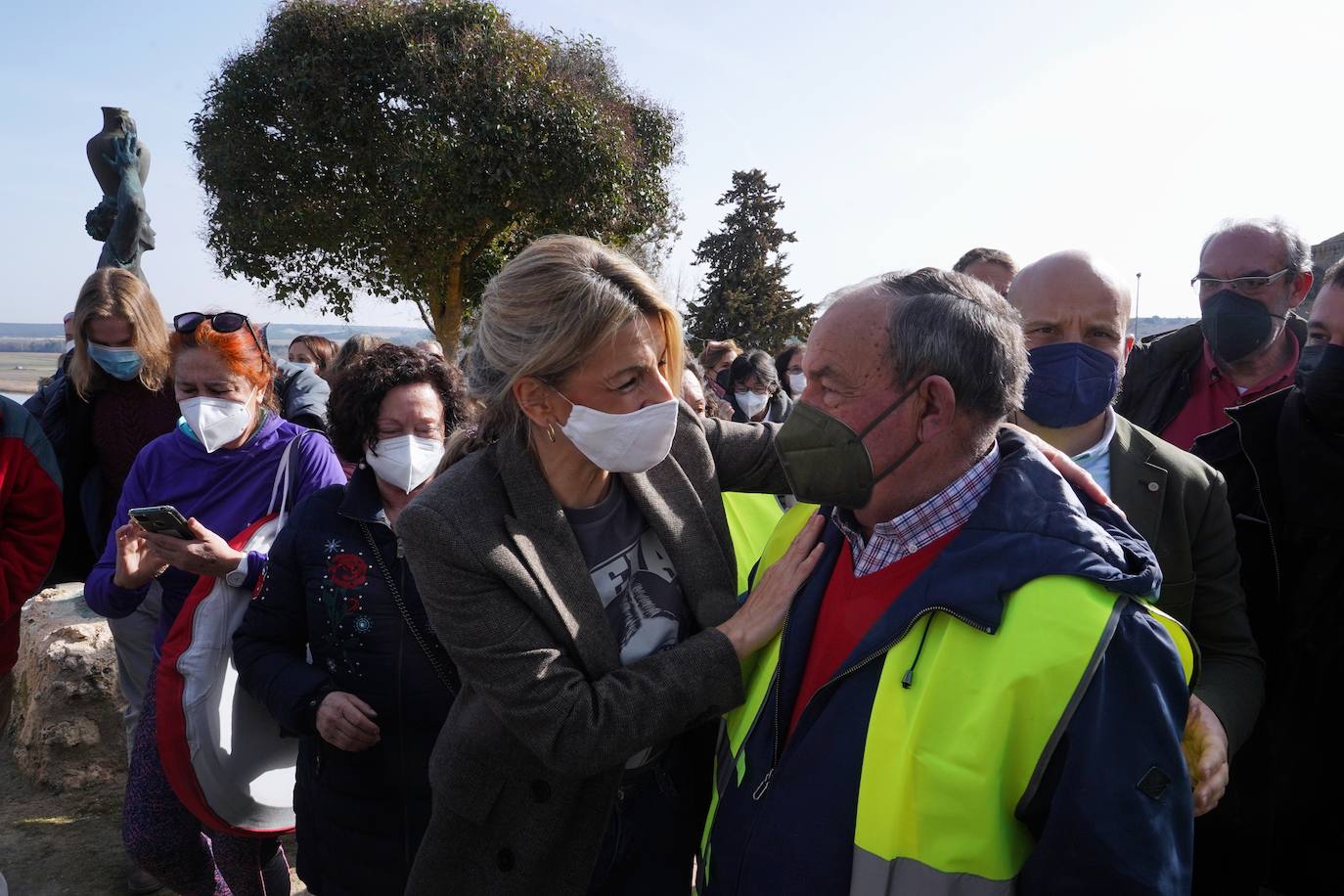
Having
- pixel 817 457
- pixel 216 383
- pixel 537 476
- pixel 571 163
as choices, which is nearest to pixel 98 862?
pixel 216 383

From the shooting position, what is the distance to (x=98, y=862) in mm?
4133

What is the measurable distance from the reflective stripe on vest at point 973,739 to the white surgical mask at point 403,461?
165 centimetres

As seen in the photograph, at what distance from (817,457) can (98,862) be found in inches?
169

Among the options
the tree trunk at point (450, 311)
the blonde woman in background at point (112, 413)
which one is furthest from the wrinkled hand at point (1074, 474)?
the tree trunk at point (450, 311)

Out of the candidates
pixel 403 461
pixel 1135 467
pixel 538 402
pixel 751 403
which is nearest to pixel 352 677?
pixel 403 461

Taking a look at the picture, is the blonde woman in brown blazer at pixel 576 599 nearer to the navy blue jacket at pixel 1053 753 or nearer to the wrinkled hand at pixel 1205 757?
the navy blue jacket at pixel 1053 753

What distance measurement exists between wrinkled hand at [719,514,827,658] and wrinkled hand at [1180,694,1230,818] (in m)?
0.71

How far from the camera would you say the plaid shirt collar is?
1.61 meters

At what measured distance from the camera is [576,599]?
1.77 metres

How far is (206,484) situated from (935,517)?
2.66 meters

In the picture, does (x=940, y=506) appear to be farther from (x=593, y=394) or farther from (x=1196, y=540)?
(x=1196, y=540)

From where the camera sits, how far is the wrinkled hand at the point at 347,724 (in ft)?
7.28

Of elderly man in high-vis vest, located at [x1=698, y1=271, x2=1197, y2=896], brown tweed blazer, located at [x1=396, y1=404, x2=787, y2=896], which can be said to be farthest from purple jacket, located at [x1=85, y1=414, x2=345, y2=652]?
elderly man in high-vis vest, located at [x1=698, y1=271, x2=1197, y2=896]

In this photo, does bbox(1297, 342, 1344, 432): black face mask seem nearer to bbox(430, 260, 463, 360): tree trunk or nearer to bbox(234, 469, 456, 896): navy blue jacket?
bbox(234, 469, 456, 896): navy blue jacket
